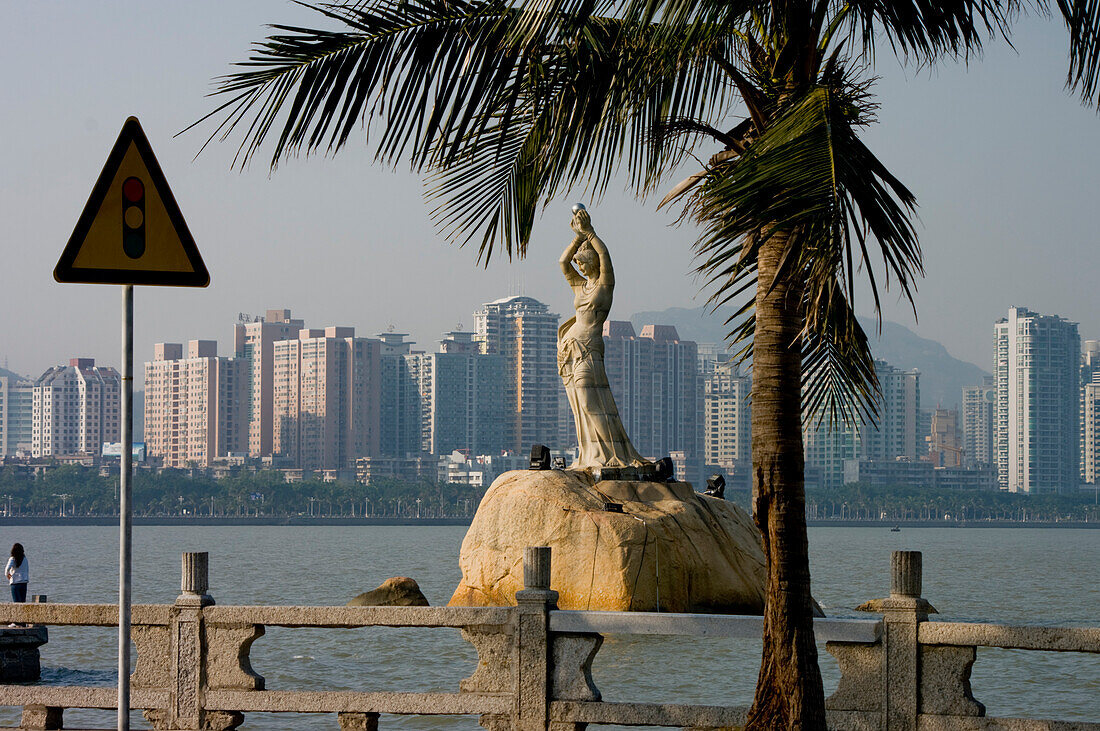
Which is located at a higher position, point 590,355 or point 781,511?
point 590,355

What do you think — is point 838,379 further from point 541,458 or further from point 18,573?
point 18,573

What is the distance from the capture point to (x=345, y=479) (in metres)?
136

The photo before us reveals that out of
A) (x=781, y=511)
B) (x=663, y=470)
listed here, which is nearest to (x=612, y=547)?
(x=663, y=470)

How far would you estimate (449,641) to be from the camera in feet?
70.3

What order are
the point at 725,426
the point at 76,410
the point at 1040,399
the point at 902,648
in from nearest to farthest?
the point at 902,648, the point at 725,426, the point at 1040,399, the point at 76,410

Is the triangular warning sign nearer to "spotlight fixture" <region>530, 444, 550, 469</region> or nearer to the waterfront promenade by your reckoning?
"spotlight fixture" <region>530, 444, 550, 469</region>

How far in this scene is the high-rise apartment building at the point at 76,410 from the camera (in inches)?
6344

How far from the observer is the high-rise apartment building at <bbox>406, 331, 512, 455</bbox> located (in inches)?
5891

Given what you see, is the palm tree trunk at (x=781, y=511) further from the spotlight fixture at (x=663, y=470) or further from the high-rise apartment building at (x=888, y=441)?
the high-rise apartment building at (x=888, y=441)

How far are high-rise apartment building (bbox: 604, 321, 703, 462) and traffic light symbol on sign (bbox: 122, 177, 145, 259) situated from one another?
134m

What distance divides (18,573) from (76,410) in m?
156

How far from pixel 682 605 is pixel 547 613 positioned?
33.6 ft

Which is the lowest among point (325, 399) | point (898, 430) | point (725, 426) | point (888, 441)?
point (888, 441)

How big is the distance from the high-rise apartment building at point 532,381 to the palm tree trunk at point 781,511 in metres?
129
